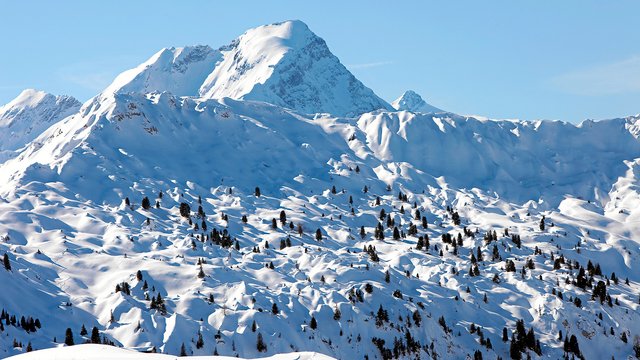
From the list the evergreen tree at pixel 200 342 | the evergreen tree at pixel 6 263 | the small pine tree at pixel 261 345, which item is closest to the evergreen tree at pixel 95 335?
the evergreen tree at pixel 200 342

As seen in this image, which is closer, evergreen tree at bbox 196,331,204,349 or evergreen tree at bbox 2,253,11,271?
evergreen tree at bbox 196,331,204,349

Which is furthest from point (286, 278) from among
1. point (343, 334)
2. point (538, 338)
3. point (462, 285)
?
point (538, 338)

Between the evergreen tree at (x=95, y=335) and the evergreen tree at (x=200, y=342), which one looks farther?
the evergreen tree at (x=200, y=342)

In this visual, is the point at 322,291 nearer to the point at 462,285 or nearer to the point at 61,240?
the point at 462,285

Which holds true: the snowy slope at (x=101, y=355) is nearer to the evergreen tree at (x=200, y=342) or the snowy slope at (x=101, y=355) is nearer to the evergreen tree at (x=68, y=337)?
the evergreen tree at (x=68, y=337)

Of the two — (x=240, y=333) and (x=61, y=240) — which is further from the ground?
(x=61, y=240)

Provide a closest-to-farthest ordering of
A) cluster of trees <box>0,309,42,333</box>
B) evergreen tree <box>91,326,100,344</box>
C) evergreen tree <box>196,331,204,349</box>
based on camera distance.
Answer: cluster of trees <box>0,309,42,333</box> < evergreen tree <box>91,326,100,344</box> < evergreen tree <box>196,331,204,349</box>

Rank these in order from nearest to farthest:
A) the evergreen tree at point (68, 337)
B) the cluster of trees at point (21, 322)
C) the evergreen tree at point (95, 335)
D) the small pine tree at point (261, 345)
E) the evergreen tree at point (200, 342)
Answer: the evergreen tree at point (68, 337) < the cluster of trees at point (21, 322) < the evergreen tree at point (95, 335) < the evergreen tree at point (200, 342) < the small pine tree at point (261, 345)

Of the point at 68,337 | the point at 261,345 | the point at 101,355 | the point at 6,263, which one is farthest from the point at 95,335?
the point at 101,355

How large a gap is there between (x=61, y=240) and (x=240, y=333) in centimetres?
6377

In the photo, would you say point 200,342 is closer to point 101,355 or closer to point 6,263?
point 6,263

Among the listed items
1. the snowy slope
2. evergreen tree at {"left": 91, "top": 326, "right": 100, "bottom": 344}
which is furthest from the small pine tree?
the snowy slope

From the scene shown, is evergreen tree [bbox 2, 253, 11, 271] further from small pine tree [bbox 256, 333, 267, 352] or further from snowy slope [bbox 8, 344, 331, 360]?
snowy slope [bbox 8, 344, 331, 360]

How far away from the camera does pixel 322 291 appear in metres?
179
